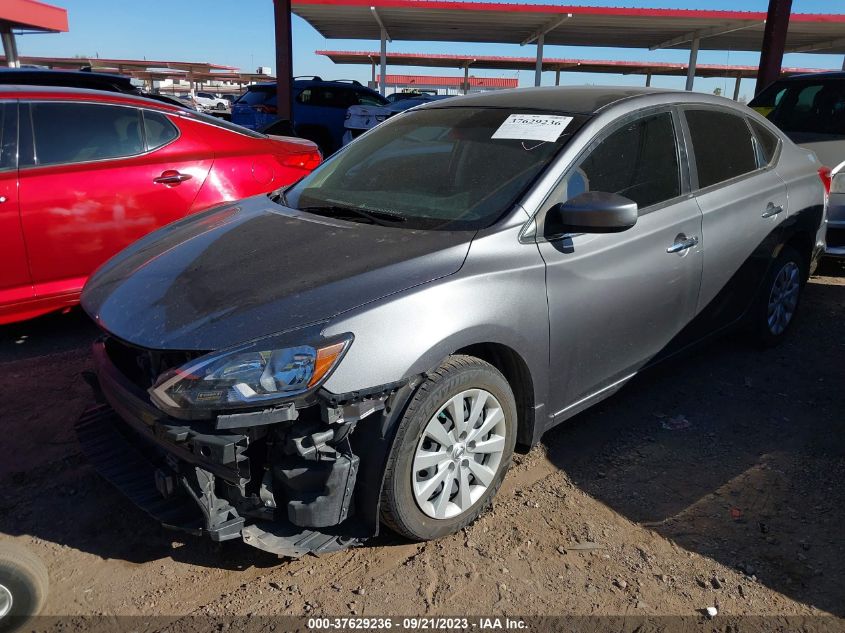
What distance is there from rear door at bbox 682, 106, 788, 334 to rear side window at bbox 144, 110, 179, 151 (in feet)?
11.2

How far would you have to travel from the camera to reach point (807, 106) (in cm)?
701

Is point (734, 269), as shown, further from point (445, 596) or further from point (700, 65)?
point (700, 65)

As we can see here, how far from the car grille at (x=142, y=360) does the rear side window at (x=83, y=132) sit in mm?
2231

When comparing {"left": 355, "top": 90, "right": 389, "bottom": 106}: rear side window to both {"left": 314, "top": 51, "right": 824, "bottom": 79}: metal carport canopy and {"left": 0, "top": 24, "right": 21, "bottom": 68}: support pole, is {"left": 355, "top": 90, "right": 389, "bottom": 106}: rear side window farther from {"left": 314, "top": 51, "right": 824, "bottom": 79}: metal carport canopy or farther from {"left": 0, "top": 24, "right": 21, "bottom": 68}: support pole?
{"left": 314, "top": 51, "right": 824, "bottom": 79}: metal carport canopy

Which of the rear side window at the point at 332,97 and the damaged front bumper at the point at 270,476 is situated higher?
the rear side window at the point at 332,97

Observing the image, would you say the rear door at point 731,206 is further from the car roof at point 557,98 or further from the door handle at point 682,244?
the car roof at point 557,98

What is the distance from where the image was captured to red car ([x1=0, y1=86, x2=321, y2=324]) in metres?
4.14

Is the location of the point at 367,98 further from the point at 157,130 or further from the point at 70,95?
the point at 70,95

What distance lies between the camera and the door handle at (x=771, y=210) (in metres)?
4.03

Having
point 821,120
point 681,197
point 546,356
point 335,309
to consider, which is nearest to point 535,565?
point 546,356

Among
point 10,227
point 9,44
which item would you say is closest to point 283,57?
point 10,227

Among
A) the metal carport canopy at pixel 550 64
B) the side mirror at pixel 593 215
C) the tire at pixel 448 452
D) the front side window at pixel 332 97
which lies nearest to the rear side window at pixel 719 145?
the side mirror at pixel 593 215

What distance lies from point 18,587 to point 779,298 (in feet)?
14.6

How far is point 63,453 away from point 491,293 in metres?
2.22
